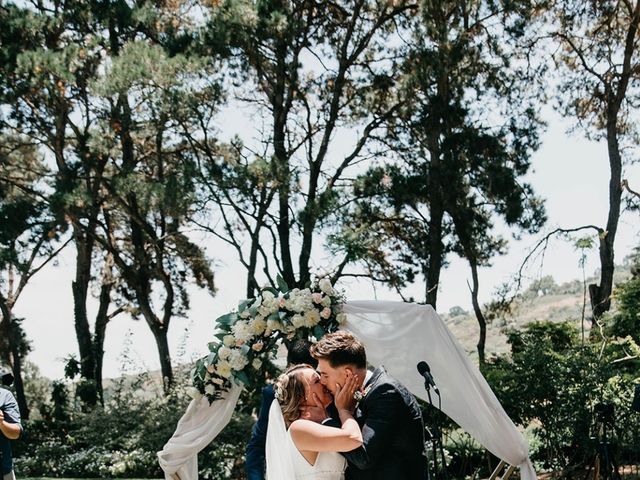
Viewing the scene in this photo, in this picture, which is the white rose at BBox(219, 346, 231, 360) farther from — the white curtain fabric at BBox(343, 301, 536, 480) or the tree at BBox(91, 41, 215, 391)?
the tree at BBox(91, 41, 215, 391)

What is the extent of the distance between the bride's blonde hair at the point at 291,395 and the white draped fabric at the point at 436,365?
2663mm

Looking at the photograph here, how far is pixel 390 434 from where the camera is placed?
11.1ft

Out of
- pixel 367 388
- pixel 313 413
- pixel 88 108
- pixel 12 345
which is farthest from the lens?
pixel 12 345

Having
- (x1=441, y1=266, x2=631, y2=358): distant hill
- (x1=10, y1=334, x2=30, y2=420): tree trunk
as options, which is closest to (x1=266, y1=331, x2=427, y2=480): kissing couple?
(x1=10, y1=334, x2=30, y2=420): tree trunk

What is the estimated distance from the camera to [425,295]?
14.6m

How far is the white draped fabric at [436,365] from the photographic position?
619 cm

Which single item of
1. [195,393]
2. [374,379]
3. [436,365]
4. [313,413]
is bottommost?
[313,413]

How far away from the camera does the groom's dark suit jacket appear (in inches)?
132

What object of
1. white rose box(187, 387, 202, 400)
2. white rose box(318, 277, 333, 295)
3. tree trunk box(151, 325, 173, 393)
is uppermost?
tree trunk box(151, 325, 173, 393)

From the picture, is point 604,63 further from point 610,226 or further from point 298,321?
point 298,321

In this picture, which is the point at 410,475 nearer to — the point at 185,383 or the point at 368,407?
the point at 368,407

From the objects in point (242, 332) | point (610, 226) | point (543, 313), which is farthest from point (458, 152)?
point (543, 313)

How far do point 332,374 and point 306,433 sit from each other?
270 millimetres

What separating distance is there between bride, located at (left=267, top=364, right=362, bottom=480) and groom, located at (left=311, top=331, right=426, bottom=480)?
2.4 inches
